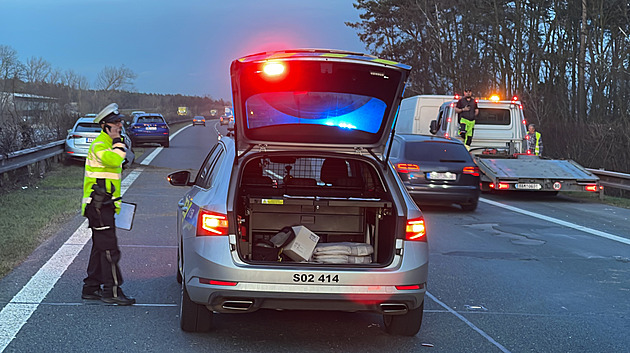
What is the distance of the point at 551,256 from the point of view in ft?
33.6

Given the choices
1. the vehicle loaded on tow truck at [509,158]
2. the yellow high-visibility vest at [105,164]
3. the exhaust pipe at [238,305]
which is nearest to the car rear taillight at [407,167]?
the vehicle loaded on tow truck at [509,158]

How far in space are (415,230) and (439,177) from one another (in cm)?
922

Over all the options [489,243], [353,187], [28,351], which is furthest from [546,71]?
[28,351]

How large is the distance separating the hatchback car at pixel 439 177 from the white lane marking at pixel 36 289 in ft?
20.9

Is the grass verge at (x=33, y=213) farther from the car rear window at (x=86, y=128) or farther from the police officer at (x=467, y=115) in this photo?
the police officer at (x=467, y=115)

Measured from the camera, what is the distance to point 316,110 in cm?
653

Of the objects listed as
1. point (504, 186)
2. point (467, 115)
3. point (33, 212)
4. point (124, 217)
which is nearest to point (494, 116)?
point (467, 115)

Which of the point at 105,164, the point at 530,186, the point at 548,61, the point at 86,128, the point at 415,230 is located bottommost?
the point at 530,186

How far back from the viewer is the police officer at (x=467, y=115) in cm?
1959

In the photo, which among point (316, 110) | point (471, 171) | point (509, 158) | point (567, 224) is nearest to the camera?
point (316, 110)

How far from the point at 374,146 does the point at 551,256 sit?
4765mm

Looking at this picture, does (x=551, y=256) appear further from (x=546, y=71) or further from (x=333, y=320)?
(x=546, y=71)

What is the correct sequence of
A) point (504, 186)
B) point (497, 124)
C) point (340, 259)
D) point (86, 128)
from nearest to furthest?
point (340, 259), point (504, 186), point (497, 124), point (86, 128)

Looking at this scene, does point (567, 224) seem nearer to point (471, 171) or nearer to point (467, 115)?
point (471, 171)
